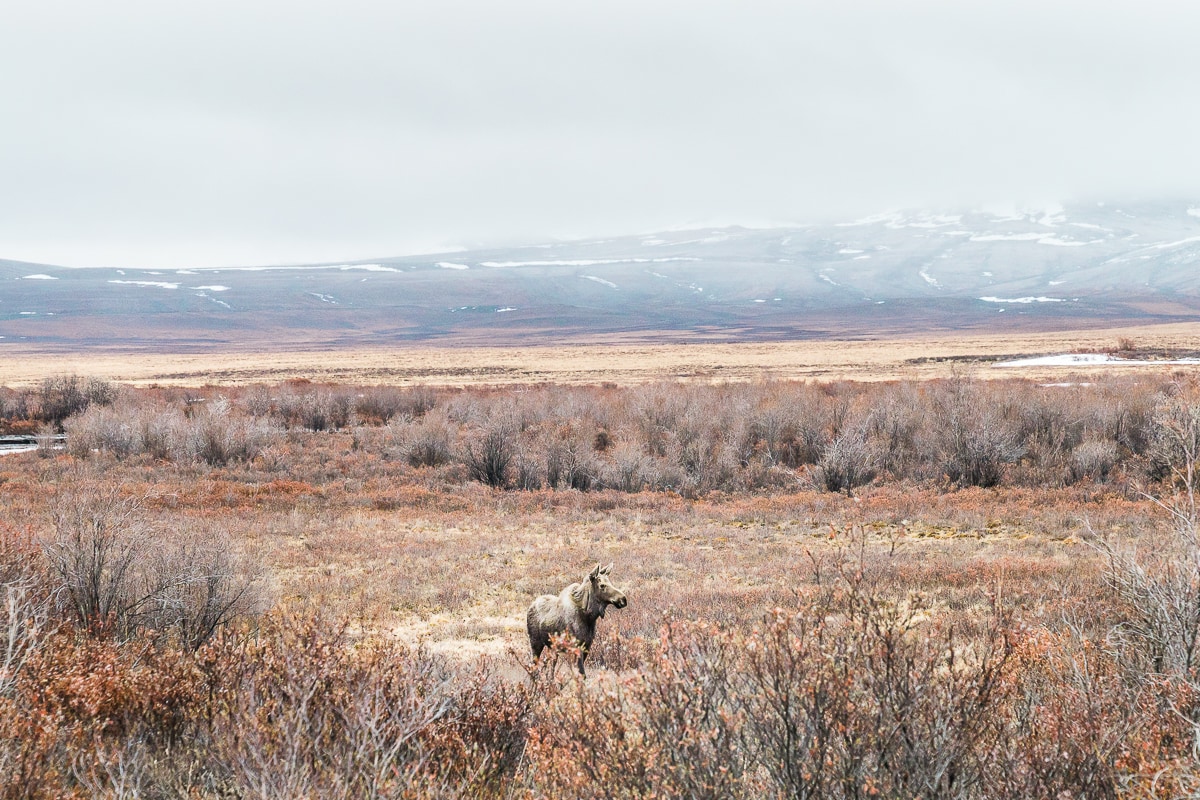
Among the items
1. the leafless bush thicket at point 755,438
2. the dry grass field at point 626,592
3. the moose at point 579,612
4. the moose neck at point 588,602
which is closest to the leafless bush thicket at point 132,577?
the dry grass field at point 626,592

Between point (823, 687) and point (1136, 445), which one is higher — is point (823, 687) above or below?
above

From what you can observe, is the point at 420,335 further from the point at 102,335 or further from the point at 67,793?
the point at 67,793

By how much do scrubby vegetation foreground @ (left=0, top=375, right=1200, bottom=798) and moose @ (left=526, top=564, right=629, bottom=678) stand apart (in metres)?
0.34

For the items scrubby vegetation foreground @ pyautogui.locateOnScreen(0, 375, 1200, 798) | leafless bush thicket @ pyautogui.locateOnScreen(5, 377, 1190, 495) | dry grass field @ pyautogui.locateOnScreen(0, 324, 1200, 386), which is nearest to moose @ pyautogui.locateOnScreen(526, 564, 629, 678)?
scrubby vegetation foreground @ pyautogui.locateOnScreen(0, 375, 1200, 798)

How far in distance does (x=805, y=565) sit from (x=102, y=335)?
169323 mm

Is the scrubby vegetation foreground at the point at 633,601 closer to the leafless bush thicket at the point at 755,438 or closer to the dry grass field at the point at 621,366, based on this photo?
A: the leafless bush thicket at the point at 755,438

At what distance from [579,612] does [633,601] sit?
377 centimetres

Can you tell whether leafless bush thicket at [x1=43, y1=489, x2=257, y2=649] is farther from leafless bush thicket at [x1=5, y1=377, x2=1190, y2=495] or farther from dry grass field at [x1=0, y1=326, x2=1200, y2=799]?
leafless bush thicket at [x1=5, y1=377, x2=1190, y2=495]

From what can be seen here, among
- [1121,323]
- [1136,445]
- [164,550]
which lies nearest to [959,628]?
[164,550]

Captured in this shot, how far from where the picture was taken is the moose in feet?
21.9

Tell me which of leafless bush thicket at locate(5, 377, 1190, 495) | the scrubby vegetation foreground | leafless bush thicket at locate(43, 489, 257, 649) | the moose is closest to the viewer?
the scrubby vegetation foreground

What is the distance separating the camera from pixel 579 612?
6.77m

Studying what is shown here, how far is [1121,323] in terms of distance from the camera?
12444cm

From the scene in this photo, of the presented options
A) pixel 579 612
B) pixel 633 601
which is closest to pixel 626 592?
pixel 633 601
